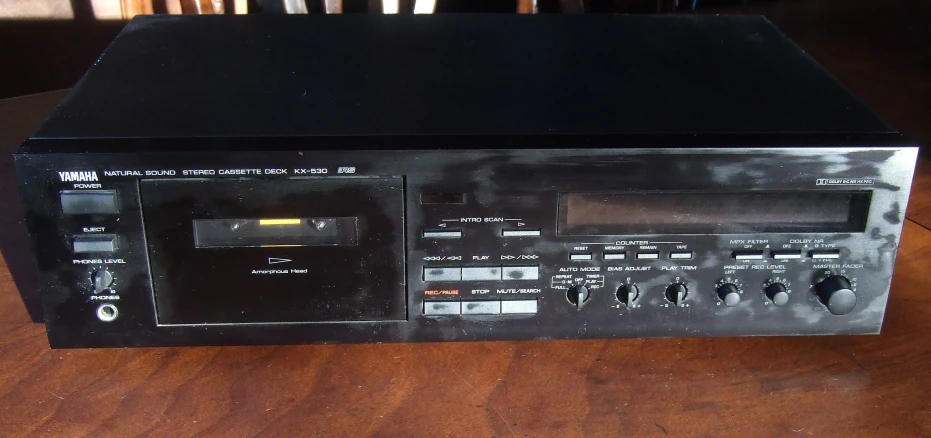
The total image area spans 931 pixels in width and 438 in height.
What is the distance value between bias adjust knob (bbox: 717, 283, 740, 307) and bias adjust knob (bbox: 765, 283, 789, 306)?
0.09ft

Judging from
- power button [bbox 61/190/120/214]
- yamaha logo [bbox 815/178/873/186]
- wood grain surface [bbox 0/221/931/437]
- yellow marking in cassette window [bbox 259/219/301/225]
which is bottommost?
wood grain surface [bbox 0/221/931/437]

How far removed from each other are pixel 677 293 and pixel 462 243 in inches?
7.4

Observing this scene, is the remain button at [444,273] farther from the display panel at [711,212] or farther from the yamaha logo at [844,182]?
the yamaha logo at [844,182]

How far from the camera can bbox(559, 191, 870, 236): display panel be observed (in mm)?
757

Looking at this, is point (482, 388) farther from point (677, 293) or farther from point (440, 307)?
point (677, 293)

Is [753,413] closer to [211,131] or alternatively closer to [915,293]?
[915,293]

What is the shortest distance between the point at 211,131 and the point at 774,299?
1.62 feet

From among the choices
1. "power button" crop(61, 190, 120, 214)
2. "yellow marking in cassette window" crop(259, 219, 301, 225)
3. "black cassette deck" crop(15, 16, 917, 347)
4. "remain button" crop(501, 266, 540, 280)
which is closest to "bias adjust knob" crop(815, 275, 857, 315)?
"black cassette deck" crop(15, 16, 917, 347)

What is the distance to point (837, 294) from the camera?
2.53 feet

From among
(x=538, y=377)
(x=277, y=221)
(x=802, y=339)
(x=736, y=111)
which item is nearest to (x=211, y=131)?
(x=277, y=221)

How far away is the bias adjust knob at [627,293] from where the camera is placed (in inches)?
30.6

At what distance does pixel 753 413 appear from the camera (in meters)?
0.75

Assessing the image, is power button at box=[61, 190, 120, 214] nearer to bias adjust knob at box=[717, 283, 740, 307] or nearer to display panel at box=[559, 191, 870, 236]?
display panel at box=[559, 191, 870, 236]

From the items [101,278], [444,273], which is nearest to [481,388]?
[444,273]
